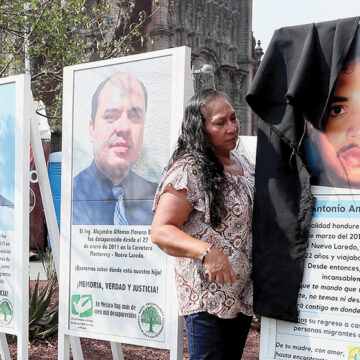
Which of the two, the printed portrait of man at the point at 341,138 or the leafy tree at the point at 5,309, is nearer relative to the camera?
the printed portrait of man at the point at 341,138

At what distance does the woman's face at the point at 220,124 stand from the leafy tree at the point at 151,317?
1227 millimetres

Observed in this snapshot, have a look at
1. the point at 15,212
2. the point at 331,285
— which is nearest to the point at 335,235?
the point at 331,285

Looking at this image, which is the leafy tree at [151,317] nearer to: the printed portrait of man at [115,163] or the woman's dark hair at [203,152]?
the printed portrait of man at [115,163]

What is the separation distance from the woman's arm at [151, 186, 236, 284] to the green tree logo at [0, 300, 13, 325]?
2063 millimetres

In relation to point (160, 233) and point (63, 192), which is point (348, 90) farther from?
point (63, 192)

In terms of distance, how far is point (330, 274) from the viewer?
9.52ft

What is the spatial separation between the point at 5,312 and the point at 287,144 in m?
2.61

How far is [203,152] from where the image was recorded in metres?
2.97

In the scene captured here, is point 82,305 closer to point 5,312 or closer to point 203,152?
point 5,312

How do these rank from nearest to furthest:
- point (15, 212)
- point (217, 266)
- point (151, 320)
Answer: point (217, 266) < point (151, 320) < point (15, 212)

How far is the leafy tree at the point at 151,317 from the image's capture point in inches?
147

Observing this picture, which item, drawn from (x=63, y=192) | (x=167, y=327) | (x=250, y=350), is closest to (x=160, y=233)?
(x=167, y=327)

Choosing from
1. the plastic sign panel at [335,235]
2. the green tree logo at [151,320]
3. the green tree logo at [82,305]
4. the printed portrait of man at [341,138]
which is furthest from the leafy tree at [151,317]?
the printed portrait of man at [341,138]

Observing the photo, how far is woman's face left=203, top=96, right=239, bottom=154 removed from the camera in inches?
118
